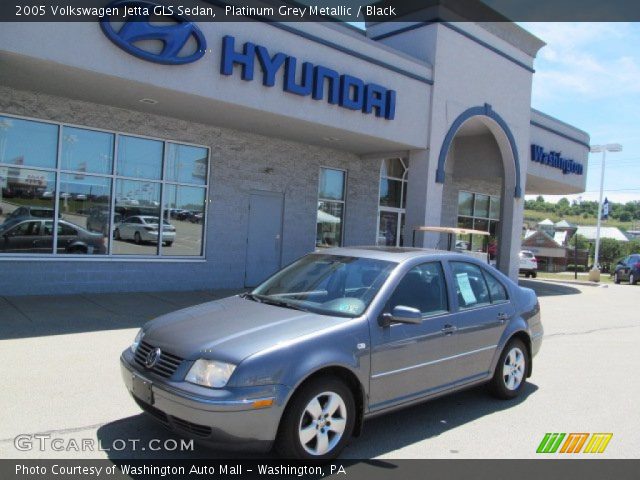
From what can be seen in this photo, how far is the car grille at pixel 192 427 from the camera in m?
3.61

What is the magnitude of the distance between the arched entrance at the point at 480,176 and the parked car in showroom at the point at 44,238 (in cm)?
813

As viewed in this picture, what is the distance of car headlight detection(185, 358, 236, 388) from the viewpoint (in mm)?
3662

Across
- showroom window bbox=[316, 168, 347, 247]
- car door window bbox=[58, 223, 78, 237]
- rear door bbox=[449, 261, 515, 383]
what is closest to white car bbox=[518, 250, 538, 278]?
showroom window bbox=[316, 168, 347, 247]

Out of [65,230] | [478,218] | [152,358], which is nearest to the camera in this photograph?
[152,358]

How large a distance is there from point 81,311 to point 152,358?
5559mm

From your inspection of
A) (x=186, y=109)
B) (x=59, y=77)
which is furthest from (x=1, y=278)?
(x=186, y=109)

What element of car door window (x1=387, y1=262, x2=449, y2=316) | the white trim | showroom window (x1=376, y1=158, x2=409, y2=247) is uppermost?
showroom window (x1=376, y1=158, x2=409, y2=247)

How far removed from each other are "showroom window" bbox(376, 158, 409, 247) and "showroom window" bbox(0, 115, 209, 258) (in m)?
6.12

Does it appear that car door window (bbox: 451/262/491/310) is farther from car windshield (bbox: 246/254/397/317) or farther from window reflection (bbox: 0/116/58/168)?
window reflection (bbox: 0/116/58/168)

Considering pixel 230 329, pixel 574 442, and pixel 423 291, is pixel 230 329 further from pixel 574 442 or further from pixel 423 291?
pixel 574 442

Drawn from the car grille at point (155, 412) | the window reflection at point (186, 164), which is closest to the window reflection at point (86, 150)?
the window reflection at point (186, 164)

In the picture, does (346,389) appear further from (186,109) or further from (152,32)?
(186,109)

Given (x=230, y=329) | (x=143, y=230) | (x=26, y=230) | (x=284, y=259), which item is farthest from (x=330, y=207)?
(x=230, y=329)

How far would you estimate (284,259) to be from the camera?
1396 cm
